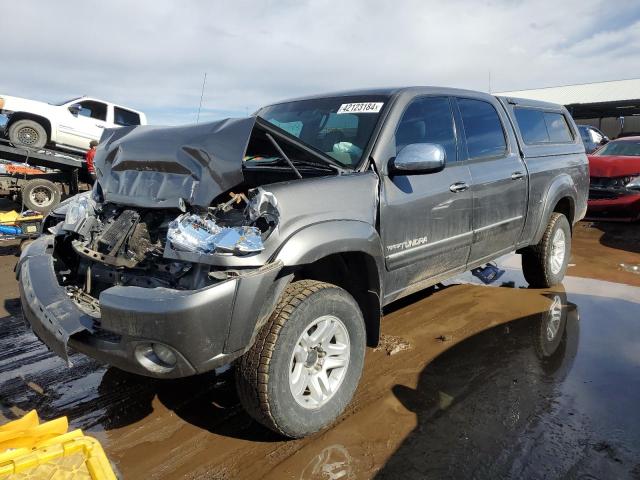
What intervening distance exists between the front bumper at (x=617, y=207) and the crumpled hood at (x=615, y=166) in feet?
1.23

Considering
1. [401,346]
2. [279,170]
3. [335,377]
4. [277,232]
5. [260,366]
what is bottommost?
[401,346]

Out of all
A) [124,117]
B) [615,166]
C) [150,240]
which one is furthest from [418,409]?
[124,117]

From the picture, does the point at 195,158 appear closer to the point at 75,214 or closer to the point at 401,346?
the point at 75,214

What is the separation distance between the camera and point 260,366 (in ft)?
7.78

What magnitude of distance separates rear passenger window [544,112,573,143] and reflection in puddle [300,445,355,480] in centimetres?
419

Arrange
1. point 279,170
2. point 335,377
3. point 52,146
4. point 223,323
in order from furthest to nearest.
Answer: point 52,146, point 279,170, point 335,377, point 223,323

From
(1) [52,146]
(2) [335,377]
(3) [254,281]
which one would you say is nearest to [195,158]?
(3) [254,281]

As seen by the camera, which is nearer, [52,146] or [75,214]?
[75,214]

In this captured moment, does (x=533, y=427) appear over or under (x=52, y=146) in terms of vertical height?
under

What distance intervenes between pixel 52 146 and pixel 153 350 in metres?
12.6

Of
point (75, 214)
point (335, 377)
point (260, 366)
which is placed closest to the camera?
point (260, 366)

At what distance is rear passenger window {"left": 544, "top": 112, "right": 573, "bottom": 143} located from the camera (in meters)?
5.29

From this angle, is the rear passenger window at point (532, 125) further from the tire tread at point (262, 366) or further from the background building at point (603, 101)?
the background building at point (603, 101)

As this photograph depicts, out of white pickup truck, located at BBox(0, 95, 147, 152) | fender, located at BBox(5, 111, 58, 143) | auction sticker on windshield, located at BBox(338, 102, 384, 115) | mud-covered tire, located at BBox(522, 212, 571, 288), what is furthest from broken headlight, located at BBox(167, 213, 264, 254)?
fender, located at BBox(5, 111, 58, 143)
